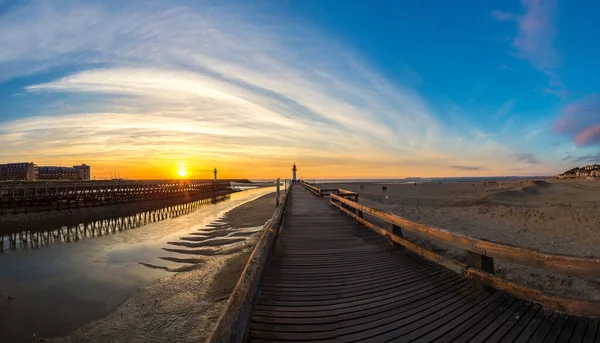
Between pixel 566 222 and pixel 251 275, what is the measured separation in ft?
50.1

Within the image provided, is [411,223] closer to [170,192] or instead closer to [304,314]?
[304,314]

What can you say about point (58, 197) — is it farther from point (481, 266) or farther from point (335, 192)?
point (481, 266)

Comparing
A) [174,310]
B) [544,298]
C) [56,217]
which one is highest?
[544,298]

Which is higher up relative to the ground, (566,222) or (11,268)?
(566,222)

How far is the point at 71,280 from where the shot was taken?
693 cm

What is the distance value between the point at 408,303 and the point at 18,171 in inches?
Answer: 5802

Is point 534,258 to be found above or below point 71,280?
above

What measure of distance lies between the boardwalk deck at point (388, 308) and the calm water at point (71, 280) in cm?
416

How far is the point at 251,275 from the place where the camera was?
3.21m

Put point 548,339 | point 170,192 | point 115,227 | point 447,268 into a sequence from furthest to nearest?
point 170,192 < point 115,227 < point 447,268 < point 548,339

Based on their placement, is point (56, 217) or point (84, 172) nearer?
point (56, 217)

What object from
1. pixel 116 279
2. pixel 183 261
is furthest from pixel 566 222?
pixel 116 279

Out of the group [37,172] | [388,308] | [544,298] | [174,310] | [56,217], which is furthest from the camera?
[37,172]

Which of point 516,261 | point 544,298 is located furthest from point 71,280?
point 544,298
